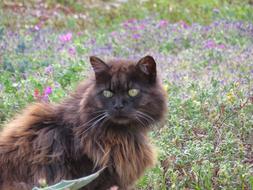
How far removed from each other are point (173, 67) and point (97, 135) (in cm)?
351

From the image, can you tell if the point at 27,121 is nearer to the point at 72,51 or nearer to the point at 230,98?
the point at 230,98

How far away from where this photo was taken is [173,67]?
757 centimetres

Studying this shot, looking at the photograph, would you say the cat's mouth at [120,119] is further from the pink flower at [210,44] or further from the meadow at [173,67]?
the pink flower at [210,44]

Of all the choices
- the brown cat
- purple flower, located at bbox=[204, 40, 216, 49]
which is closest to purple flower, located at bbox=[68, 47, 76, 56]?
purple flower, located at bbox=[204, 40, 216, 49]

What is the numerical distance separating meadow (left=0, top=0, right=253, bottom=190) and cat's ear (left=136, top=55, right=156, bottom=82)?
75 cm

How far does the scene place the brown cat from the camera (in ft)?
13.6

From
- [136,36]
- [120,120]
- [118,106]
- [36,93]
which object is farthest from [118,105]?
[136,36]

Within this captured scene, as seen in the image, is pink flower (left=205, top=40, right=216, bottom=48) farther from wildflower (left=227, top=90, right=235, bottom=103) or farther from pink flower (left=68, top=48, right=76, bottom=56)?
wildflower (left=227, top=90, right=235, bottom=103)

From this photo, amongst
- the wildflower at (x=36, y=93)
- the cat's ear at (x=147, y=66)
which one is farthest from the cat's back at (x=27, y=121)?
the wildflower at (x=36, y=93)

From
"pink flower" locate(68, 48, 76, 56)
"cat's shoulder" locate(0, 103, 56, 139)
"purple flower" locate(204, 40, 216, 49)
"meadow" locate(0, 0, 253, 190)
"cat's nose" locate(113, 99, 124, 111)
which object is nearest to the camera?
"cat's nose" locate(113, 99, 124, 111)

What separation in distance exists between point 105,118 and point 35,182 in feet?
2.05

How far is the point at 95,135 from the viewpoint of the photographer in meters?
4.19

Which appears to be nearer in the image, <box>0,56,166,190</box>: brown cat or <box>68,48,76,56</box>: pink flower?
<box>0,56,166,190</box>: brown cat

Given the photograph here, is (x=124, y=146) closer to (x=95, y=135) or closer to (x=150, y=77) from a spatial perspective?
(x=95, y=135)
